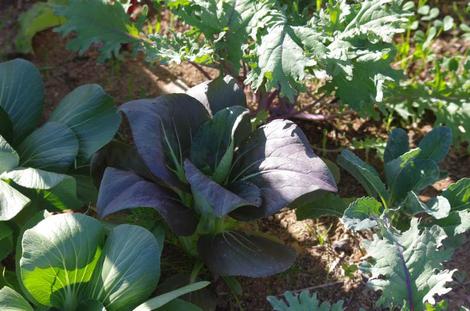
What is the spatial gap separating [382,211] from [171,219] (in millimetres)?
744

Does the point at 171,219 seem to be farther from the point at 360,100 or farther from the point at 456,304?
the point at 456,304

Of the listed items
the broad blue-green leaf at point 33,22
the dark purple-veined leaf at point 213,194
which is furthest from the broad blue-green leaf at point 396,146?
the broad blue-green leaf at point 33,22

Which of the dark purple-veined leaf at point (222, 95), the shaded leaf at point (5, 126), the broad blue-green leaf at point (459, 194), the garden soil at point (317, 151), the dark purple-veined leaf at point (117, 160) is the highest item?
the dark purple-veined leaf at point (222, 95)

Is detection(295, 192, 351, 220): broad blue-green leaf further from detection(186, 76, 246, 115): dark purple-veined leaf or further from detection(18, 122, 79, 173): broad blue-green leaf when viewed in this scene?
detection(18, 122, 79, 173): broad blue-green leaf

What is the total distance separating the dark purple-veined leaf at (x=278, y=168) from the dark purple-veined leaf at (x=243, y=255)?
105mm

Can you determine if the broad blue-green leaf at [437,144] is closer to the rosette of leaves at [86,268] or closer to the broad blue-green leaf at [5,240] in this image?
the rosette of leaves at [86,268]

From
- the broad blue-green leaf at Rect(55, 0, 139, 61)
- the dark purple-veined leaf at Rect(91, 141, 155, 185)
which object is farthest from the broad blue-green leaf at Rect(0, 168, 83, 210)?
the broad blue-green leaf at Rect(55, 0, 139, 61)

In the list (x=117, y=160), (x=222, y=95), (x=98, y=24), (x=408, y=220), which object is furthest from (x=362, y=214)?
(x=98, y=24)

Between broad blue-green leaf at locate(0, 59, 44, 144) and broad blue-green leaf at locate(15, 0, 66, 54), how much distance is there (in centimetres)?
68

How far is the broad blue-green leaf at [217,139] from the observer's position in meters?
2.42

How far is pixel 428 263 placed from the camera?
2.14 meters

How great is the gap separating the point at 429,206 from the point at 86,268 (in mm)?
1123

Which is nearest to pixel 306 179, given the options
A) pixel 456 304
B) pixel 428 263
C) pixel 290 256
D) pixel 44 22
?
pixel 290 256

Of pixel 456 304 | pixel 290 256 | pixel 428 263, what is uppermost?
pixel 428 263
